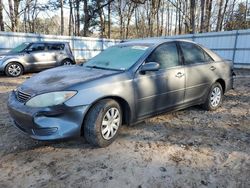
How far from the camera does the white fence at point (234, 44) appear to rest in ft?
39.8

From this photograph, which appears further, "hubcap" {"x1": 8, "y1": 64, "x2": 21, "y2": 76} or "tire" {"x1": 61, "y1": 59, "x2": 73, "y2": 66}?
"tire" {"x1": 61, "y1": 59, "x2": 73, "y2": 66}

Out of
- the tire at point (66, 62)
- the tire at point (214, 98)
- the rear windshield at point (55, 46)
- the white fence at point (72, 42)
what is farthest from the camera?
the white fence at point (72, 42)

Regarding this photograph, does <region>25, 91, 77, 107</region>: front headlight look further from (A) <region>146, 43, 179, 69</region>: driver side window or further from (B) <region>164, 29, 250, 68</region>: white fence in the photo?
(B) <region>164, 29, 250, 68</region>: white fence

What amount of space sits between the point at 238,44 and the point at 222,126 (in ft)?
32.0

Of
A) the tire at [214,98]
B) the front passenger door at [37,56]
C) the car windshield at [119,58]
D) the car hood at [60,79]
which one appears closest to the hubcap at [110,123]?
the car hood at [60,79]

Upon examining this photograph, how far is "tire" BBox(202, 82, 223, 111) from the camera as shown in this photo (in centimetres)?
497

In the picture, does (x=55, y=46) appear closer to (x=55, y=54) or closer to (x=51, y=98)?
(x=55, y=54)

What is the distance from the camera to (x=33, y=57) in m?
10.5

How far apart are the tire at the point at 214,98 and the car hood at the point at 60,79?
2.37 metres

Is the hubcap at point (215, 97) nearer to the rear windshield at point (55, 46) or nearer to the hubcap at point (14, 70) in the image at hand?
the hubcap at point (14, 70)

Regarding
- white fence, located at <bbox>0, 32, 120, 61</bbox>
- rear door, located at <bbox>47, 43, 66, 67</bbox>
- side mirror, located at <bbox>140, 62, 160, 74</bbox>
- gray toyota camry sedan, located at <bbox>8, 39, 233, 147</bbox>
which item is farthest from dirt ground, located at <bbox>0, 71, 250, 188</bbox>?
white fence, located at <bbox>0, 32, 120, 61</bbox>

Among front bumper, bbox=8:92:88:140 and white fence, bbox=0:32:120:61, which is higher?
white fence, bbox=0:32:120:61

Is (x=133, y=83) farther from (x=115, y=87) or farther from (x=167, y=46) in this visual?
(x=167, y=46)

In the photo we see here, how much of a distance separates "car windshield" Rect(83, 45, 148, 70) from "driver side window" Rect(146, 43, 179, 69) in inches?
7.4
